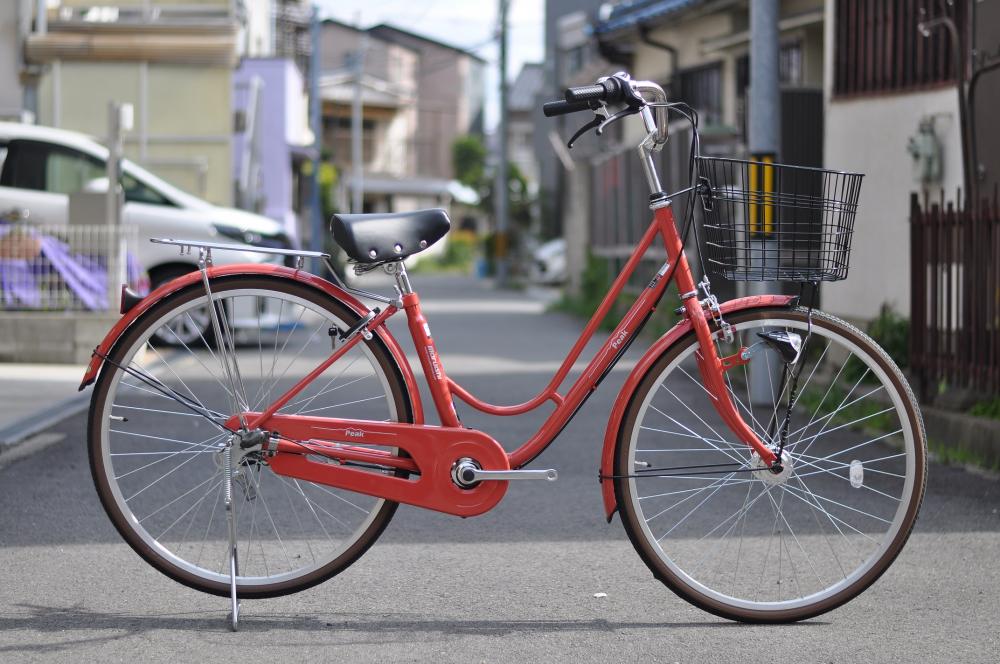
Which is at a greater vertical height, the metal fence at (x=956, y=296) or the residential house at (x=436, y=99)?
the residential house at (x=436, y=99)

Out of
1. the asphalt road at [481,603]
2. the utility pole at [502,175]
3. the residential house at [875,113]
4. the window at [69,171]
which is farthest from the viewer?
the utility pole at [502,175]

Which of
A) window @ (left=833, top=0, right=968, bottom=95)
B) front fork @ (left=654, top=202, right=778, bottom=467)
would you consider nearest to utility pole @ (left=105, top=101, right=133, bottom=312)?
window @ (left=833, top=0, right=968, bottom=95)

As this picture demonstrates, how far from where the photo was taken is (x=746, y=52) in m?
14.8

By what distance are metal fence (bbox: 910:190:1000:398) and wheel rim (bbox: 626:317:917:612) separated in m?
0.51

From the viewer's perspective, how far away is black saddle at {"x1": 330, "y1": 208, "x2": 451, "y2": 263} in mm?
3490

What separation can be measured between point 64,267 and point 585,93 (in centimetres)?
805

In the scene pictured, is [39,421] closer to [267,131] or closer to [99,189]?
[99,189]

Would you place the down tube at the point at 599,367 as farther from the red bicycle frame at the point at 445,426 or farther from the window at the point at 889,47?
the window at the point at 889,47

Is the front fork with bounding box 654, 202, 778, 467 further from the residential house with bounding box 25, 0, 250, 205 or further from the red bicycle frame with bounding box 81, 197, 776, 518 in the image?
the residential house with bounding box 25, 0, 250, 205

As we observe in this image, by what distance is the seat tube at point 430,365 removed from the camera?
3621 millimetres

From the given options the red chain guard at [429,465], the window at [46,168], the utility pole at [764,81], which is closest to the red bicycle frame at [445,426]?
the red chain guard at [429,465]

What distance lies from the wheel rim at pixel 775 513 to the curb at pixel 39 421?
3090 millimetres

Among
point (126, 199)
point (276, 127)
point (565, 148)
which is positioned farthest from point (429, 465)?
point (276, 127)

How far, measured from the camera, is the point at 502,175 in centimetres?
3297
